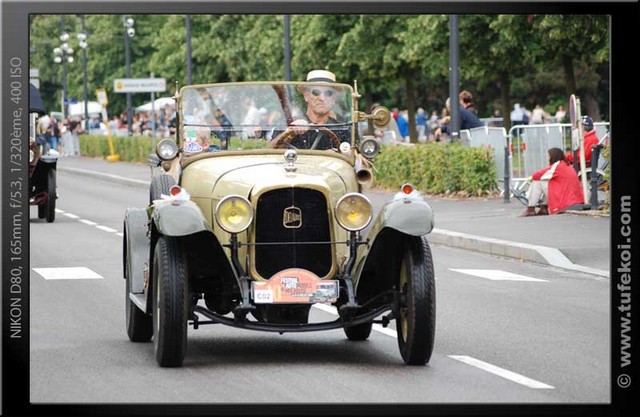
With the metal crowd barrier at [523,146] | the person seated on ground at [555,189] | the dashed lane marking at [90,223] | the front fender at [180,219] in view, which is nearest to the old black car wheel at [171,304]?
the front fender at [180,219]

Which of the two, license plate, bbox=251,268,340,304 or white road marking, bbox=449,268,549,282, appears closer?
license plate, bbox=251,268,340,304

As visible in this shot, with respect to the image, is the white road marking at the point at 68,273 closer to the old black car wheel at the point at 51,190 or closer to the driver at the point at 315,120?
the driver at the point at 315,120

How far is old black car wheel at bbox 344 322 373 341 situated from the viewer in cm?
1020

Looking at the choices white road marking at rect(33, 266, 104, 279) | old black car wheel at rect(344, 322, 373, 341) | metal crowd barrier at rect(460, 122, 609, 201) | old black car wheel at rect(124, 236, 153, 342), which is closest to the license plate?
old black car wheel at rect(344, 322, 373, 341)

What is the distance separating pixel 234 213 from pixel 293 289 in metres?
0.51

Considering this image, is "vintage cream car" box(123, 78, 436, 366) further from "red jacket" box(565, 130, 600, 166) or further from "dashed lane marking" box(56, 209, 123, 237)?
"red jacket" box(565, 130, 600, 166)

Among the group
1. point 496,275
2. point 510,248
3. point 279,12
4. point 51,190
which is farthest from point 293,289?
point 51,190

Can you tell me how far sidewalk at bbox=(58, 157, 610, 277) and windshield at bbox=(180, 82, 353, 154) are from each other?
11.8 feet

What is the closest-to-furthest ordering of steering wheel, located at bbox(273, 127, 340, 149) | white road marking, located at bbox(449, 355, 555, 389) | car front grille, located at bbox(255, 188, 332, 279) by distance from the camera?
white road marking, located at bbox(449, 355, 555, 389)
car front grille, located at bbox(255, 188, 332, 279)
steering wheel, located at bbox(273, 127, 340, 149)

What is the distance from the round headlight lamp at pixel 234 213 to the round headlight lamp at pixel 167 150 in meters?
1.02

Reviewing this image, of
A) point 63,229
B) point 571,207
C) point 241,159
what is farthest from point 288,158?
point 63,229

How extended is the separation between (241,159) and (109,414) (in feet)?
14.1

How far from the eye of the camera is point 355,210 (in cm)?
866

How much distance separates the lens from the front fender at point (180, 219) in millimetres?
8531
